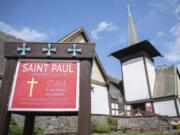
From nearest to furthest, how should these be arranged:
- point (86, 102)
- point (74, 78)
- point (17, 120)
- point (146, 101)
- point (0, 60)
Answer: point (86, 102), point (74, 78), point (17, 120), point (0, 60), point (146, 101)

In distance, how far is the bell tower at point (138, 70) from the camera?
23828mm

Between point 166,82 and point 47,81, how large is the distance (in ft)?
76.3

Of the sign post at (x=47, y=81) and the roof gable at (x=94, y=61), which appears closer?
the sign post at (x=47, y=81)

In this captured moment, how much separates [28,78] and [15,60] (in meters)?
0.43

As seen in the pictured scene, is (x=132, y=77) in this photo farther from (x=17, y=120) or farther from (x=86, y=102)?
(x=86, y=102)

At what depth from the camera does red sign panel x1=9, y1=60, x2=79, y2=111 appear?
9.82 ft

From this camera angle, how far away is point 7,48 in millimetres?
3328

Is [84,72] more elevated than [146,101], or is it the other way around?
[146,101]

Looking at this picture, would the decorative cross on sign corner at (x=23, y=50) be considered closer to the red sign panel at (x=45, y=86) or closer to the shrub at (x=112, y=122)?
the red sign panel at (x=45, y=86)

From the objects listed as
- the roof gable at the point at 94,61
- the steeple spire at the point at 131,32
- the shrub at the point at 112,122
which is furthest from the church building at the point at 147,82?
the roof gable at the point at 94,61

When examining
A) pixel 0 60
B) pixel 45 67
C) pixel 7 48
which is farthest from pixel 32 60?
pixel 0 60

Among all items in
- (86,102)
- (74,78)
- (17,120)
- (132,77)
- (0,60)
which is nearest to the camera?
(86,102)

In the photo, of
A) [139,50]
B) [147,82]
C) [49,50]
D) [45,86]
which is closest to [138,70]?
[147,82]

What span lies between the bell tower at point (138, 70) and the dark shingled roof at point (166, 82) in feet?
2.12
